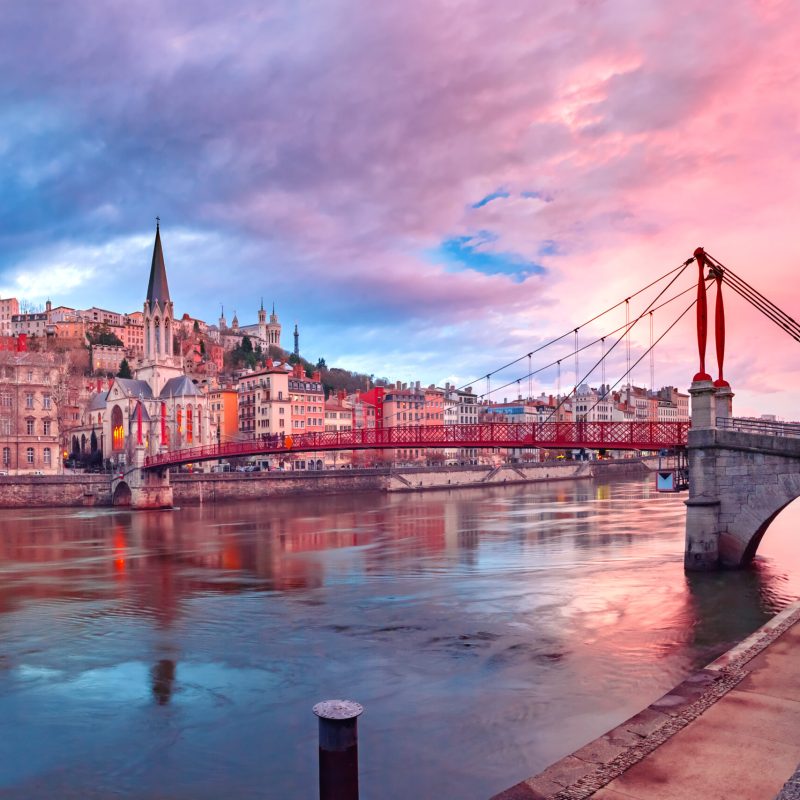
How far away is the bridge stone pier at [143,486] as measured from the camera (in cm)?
5388

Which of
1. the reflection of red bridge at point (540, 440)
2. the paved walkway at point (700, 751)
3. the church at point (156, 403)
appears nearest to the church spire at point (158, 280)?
the church at point (156, 403)

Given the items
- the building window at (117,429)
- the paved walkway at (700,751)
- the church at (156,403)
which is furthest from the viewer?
the building window at (117,429)

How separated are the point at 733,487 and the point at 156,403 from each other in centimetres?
7602

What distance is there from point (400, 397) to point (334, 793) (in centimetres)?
10855

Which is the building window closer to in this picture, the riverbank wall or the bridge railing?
the riverbank wall

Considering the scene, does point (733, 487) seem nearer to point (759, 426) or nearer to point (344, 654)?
point (759, 426)

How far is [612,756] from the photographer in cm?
683

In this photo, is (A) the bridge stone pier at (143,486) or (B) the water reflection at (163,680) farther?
(A) the bridge stone pier at (143,486)

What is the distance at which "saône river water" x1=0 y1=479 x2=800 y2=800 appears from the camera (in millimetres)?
9172

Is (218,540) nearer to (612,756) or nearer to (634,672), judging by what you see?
(634,672)

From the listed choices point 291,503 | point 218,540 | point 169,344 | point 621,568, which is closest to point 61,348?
point 169,344

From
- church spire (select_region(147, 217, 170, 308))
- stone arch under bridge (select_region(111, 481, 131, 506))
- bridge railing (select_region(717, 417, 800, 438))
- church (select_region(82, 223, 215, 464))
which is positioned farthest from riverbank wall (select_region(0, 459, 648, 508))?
bridge railing (select_region(717, 417, 800, 438))

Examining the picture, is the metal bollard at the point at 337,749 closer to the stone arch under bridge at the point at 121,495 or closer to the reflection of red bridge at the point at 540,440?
the reflection of red bridge at the point at 540,440

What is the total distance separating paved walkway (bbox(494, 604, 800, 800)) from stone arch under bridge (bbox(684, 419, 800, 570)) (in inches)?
422
